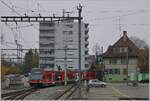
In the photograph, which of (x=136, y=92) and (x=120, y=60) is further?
(x=120, y=60)

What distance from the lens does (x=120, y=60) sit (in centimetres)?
9956

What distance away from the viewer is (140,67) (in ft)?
297

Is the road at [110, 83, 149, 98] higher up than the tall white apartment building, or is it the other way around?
the tall white apartment building

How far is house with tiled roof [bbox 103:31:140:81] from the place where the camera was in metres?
97.4

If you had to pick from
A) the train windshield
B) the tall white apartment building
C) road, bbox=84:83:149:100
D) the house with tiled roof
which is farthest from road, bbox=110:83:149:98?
the tall white apartment building

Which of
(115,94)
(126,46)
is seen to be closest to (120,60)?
(126,46)

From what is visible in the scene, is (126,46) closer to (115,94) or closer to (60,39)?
(60,39)

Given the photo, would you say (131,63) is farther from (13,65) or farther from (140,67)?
(13,65)

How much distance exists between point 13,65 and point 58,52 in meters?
13.4

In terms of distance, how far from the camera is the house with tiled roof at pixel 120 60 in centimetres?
9738

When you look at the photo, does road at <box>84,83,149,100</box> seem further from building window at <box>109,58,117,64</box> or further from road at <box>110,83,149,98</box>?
building window at <box>109,58,117,64</box>

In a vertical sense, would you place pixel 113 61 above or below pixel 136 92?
above

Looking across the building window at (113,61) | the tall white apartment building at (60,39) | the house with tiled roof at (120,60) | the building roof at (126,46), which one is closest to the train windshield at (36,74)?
the house with tiled roof at (120,60)

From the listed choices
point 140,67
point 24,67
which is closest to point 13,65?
point 24,67
